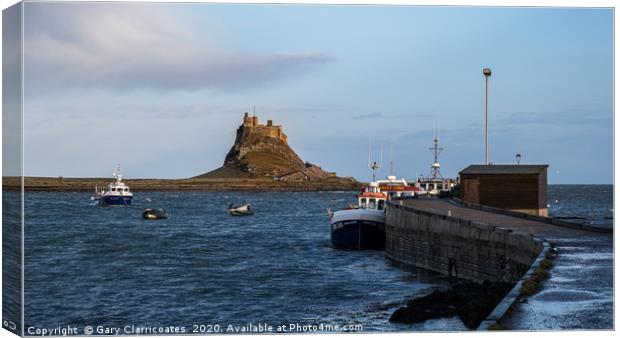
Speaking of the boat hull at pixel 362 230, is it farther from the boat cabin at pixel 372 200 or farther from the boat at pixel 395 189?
the boat at pixel 395 189

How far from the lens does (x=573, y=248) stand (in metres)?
29.0

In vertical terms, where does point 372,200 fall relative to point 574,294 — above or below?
above

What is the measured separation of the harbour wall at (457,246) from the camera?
32938 mm

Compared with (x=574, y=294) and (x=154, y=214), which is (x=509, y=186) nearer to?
(x=574, y=294)

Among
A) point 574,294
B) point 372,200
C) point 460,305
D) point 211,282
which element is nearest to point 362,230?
point 372,200

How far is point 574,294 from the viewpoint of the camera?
21.3m

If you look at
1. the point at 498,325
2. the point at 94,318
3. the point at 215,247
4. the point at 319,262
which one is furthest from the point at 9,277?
the point at 215,247

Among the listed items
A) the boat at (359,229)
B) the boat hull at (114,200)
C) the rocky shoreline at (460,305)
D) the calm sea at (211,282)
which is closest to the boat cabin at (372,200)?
the boat at (359,229)

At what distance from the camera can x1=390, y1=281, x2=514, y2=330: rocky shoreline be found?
2488 centimetres

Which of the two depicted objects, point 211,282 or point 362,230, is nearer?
point 211,282

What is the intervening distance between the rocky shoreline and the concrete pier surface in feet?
6.08

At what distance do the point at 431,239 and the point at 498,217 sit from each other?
2994 mm

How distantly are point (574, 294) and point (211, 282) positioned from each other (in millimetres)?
25178

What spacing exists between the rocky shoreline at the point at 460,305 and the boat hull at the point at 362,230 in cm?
2687
